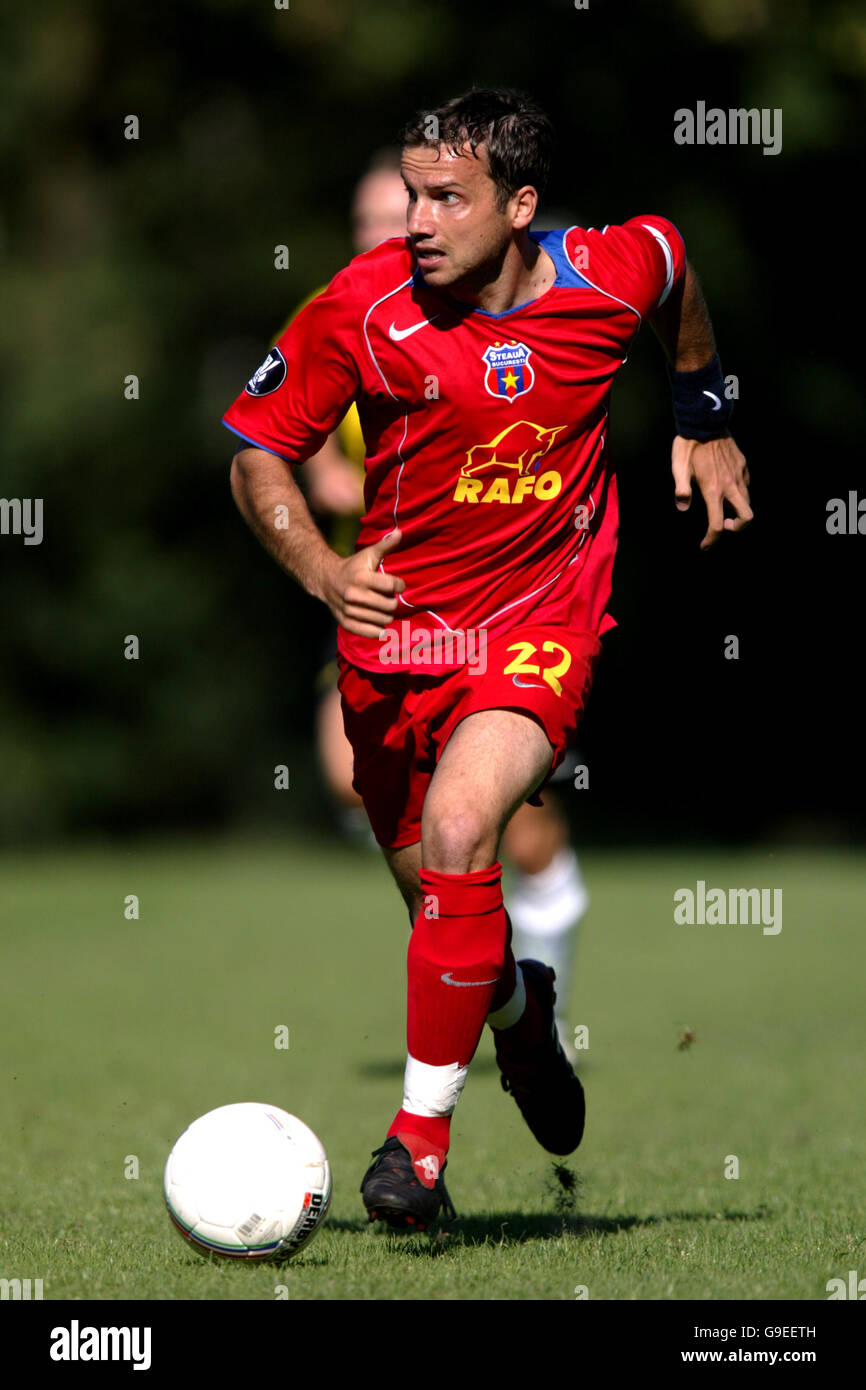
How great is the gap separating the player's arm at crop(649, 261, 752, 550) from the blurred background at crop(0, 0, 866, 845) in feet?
43.0

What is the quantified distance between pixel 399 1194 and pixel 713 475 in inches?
82.3

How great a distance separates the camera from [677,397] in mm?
5277

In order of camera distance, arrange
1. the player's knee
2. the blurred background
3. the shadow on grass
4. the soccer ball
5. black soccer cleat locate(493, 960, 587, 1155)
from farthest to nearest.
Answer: the blurred background
black soccer cleat locate(493, 960, 587, 1155)
the shadow on grass
the player's knee
the soccer ball

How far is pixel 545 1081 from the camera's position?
4945mm

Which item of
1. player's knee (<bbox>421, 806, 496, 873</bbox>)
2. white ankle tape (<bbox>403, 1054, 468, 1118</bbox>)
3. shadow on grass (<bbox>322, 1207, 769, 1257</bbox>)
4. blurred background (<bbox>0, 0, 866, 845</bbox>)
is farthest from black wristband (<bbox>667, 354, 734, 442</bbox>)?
blurred background (<bbox>0, 0, 866, 845</bbox>)

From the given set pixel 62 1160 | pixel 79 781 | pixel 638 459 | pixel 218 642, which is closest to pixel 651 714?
pixel 638 459

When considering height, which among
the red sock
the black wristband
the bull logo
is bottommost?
the red sock

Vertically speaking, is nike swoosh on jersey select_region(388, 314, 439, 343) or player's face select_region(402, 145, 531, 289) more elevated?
player's face select_region(402, 145, 531, 289)

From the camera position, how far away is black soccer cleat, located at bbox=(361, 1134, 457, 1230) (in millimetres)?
4055

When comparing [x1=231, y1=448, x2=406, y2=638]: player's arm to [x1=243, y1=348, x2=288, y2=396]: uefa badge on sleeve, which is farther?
[x1=243, y1=348, x2=288, y2=396]: uefa badge on sleeve

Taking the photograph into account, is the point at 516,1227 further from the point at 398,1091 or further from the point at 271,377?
the point at 398,1091

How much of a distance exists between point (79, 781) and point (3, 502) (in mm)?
2810

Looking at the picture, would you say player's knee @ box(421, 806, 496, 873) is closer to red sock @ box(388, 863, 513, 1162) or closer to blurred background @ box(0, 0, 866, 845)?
red sock @ box(388, 863, 513, 1162)
